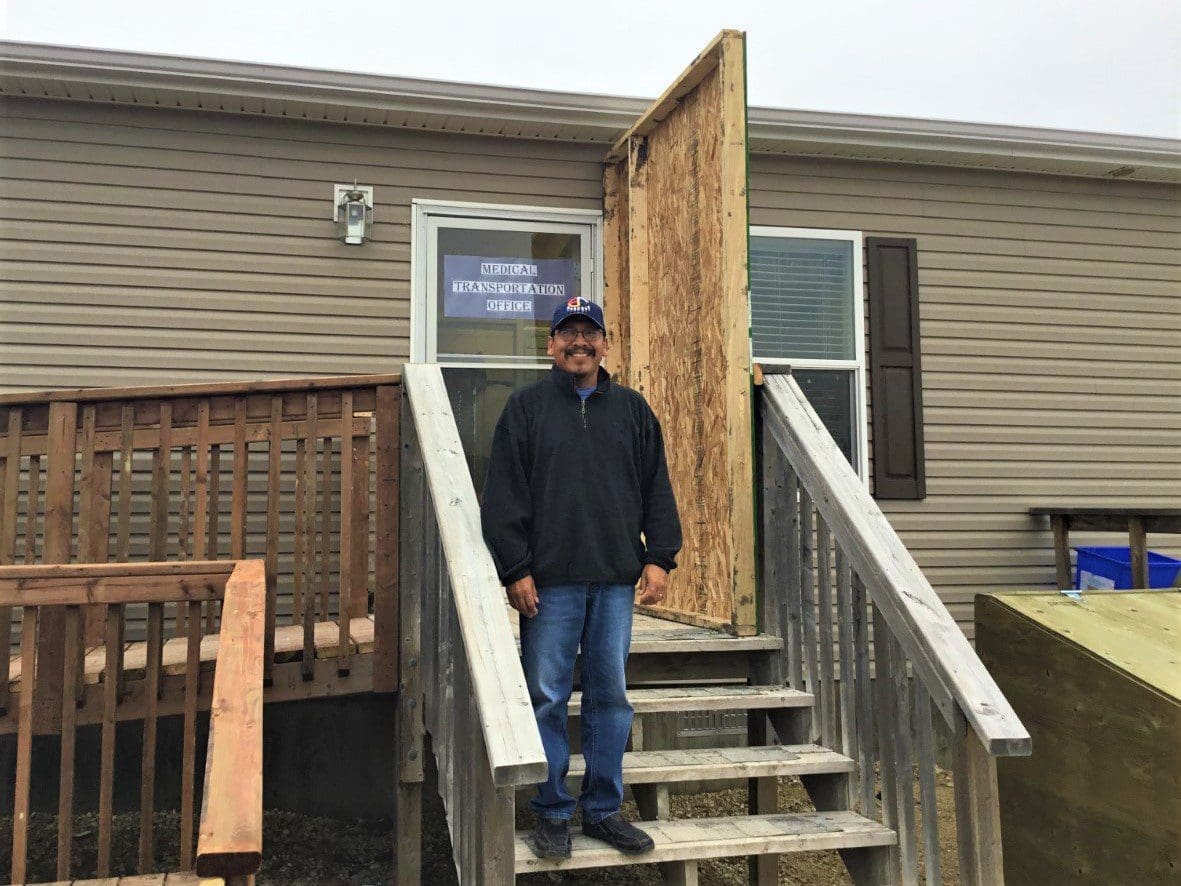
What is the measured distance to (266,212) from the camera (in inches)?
204

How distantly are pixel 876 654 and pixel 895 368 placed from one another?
314 cm

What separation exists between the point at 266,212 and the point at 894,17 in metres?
19.3

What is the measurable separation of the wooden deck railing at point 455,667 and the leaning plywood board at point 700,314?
1250mm

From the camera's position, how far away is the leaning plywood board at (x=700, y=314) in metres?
3.88

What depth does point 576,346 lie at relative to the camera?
9.50 feet

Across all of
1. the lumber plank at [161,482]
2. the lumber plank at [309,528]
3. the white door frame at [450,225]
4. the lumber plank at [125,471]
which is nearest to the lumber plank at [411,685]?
the lumber plank at [309,528]

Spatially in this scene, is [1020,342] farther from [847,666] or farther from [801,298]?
[847,666]

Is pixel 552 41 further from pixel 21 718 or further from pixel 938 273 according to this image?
pixel 21 718

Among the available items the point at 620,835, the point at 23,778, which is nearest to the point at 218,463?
the point at 23,778

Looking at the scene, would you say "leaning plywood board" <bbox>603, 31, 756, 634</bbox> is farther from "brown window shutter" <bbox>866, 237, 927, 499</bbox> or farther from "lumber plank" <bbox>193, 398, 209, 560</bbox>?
"lumber plank" <bbox>193, 398, 209, 560</bbox>

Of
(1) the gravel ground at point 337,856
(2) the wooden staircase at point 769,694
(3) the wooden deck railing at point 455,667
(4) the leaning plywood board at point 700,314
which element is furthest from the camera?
(1) the gravel ground at point 337,856

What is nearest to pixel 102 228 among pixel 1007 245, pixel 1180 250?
pixel 1007 245

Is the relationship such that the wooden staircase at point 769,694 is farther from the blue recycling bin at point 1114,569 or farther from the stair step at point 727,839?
the blue recycling bin at point 1114,569

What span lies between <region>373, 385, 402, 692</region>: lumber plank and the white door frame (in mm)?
1563
